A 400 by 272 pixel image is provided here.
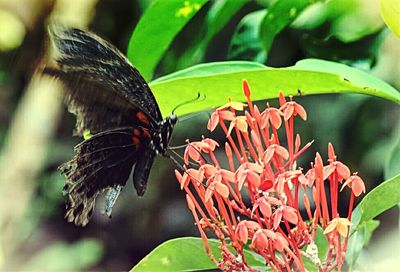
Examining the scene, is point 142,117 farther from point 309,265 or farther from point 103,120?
point 309,265

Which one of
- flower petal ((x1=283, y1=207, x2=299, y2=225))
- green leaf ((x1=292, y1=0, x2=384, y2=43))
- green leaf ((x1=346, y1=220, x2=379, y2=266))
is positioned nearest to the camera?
flower petal ((x1=283, y1=207, x2=299, y2=225))

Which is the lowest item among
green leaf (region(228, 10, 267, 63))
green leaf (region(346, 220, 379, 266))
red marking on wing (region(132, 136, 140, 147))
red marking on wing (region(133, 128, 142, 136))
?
green leaf (region(346, 220, 379, 266))

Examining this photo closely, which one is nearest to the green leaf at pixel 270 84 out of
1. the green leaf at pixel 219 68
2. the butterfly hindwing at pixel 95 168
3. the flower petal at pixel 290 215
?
the green leaf at pixel 219 68

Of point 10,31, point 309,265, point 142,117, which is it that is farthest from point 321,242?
point 10,31

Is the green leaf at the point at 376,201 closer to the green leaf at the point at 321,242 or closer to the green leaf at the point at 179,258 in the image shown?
the green leaf at the point at 321,242

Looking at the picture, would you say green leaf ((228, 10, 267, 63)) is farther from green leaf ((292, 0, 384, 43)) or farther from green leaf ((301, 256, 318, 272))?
green leaf ((301, 256, 318, 272))

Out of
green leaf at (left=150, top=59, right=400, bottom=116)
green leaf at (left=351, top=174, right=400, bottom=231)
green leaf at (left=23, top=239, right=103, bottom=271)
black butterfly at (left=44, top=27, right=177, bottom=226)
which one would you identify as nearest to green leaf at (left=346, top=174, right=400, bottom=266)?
green leaf at (left=351, top=174, right=400, bottom=231)
